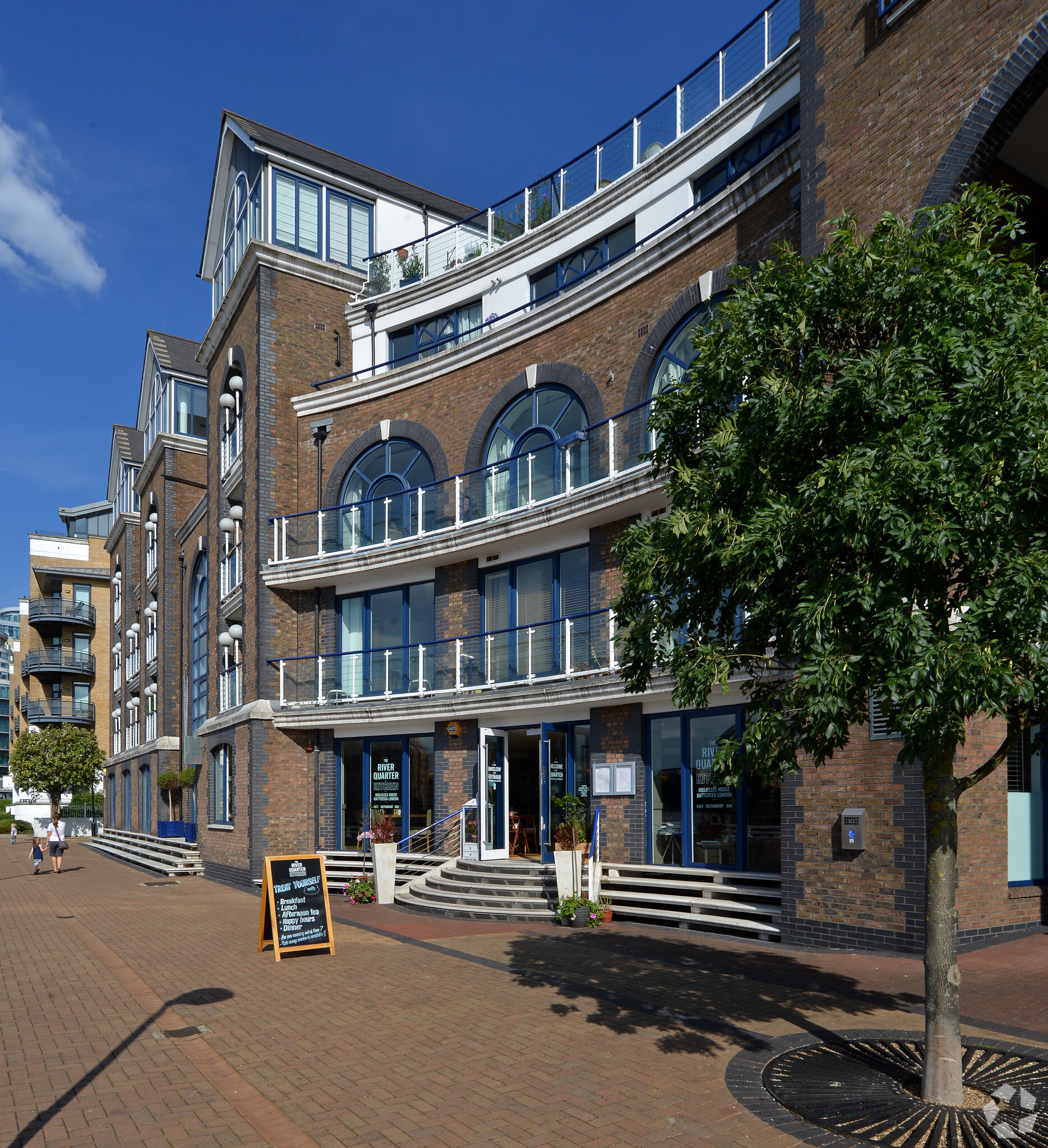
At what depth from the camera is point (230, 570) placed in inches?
918

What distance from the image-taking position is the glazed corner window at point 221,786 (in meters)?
22.5

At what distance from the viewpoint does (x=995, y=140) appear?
10133mm

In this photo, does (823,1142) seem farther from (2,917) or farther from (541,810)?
(2,917)

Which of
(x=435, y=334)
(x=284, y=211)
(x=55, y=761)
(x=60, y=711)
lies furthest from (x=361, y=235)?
(x=60, y=711)

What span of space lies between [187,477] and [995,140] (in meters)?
27.5

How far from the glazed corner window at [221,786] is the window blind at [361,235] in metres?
11.9

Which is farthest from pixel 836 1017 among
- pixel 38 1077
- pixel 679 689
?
pixel 38 1077

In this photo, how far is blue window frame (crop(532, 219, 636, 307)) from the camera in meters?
17.6

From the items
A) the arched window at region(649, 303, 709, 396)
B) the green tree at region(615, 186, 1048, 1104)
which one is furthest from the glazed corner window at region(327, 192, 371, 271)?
the green tree at region(615, 186, 1048, 1104)

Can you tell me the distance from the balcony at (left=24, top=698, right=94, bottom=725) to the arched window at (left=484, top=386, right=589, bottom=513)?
41.1 metres

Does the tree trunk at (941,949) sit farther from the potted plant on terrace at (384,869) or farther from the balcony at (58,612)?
the balcony at (58,612)

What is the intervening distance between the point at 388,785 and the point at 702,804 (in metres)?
7.63

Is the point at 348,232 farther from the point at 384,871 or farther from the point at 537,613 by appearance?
the point at 384,871

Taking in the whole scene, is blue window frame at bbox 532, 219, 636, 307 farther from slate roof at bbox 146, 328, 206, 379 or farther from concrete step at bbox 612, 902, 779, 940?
slate roof at bbox 146, 328, 206, 379
